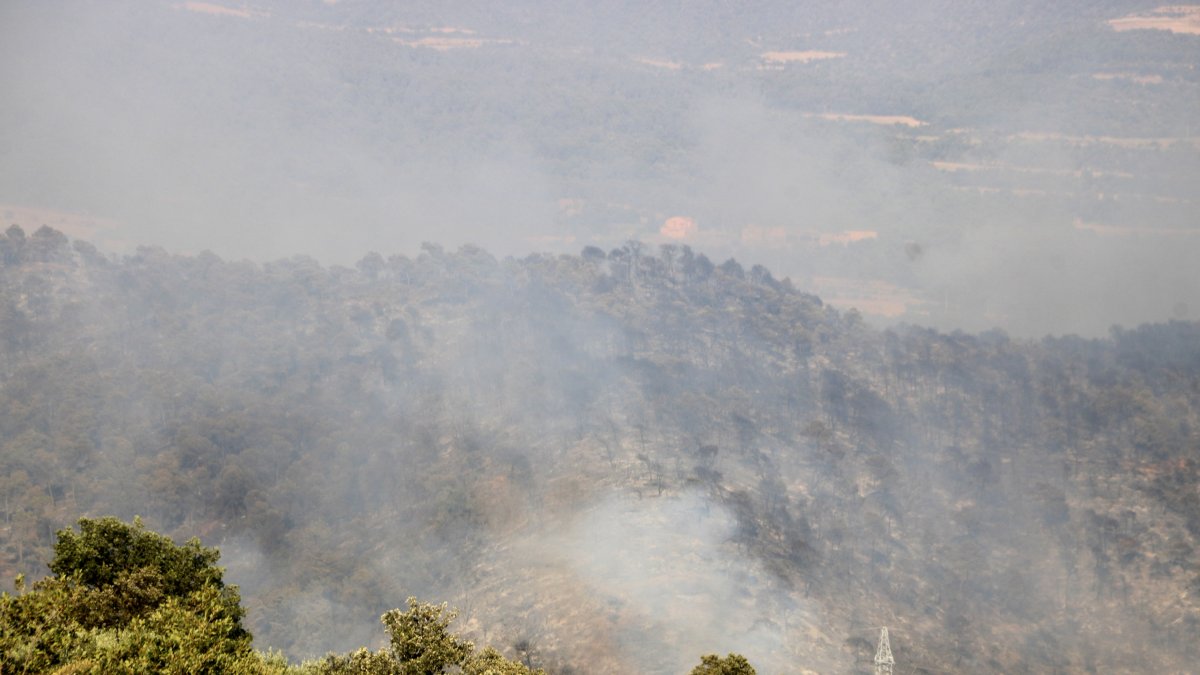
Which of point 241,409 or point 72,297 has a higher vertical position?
point 72,297

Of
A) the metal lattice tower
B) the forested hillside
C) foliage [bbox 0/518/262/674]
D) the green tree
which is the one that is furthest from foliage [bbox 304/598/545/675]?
the metal lattice tower

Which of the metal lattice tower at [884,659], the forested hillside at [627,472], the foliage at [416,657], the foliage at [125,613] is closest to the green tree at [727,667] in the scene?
the foliage at [416,657]

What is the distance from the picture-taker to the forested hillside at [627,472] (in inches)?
Result: 3959

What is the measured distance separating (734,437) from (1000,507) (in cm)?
3725

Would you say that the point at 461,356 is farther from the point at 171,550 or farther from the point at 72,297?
the point at 171,550

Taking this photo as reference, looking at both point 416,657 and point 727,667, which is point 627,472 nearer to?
point 727,667

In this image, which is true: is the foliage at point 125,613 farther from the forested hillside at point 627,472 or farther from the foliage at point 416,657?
the forested hillside at point 627,472

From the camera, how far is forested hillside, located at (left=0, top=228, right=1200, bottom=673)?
101 metres

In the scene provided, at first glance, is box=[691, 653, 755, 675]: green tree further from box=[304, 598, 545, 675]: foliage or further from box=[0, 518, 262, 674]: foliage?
box=[0, 518, 262, 674]: foliage

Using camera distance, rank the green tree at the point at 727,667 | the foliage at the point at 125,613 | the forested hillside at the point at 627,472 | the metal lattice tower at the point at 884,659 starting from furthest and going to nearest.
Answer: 1. the forested hillside at the point at 627,472
2. the metal lattice tower at the point at 884,659
3. the green tree at the point at 727,667
4. the foliage at the point at 125,613

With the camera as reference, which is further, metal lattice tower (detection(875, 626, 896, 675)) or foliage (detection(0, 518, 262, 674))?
metal lattice tower (detection(875, 626, 896, 675))

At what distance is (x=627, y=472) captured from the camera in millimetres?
123688

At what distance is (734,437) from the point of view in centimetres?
14612

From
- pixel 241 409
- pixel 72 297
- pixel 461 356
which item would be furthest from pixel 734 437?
pixel 72 297
